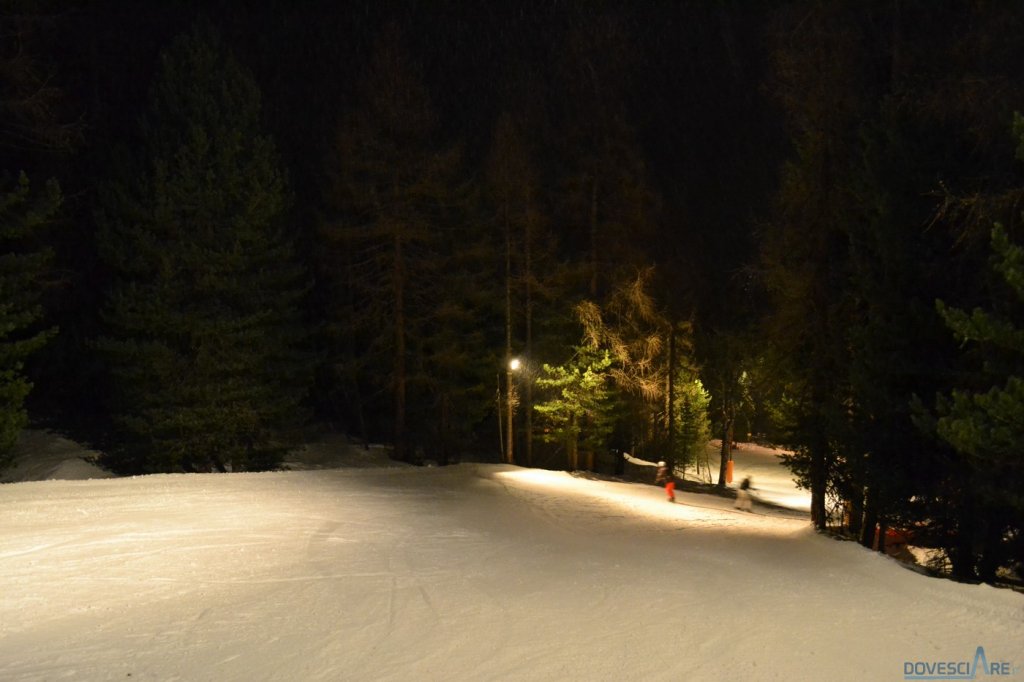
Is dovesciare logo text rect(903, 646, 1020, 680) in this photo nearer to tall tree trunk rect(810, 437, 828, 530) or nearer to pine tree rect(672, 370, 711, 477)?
tall tree trunk rect(810, 437, 828, 530)

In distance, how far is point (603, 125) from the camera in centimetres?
2923

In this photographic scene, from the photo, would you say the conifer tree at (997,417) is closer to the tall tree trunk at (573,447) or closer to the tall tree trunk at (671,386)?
the tall tree trunk at (573,447)

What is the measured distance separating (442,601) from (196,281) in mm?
17767

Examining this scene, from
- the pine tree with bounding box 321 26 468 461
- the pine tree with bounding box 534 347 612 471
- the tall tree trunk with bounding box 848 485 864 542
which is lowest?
the tall tree trunk with bounding box 848 485 864 542

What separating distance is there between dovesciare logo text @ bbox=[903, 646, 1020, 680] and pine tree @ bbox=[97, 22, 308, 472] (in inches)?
798

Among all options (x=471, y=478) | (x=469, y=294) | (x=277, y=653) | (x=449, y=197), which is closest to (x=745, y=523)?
(x=471, y=478)

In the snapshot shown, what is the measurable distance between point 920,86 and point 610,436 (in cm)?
2141

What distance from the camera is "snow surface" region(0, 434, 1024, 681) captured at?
6.30 metres

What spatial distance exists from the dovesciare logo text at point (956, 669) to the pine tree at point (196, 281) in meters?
20.3

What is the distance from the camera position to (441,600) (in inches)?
313

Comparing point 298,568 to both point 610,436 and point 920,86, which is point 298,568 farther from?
point 610,436

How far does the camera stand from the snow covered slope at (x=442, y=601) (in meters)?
6.29

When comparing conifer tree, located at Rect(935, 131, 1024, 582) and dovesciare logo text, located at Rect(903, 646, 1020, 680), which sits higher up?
conifer tree, located at Rect(935, 131, 1024, 582)

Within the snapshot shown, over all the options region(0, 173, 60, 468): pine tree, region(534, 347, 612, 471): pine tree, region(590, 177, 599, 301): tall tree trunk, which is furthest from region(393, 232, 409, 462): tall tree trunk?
region(0, 173, 60, 468): pine tree
